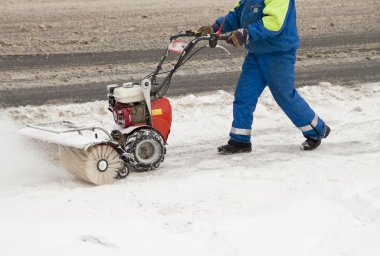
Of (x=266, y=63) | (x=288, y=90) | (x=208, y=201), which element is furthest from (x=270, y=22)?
(x=208, y=201)

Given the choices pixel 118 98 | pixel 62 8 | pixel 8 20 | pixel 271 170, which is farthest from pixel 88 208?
pixel 62 8

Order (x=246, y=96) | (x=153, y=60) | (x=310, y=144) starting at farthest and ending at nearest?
(x=153, y=60), (x=310, y=144), (x=246, y=96)

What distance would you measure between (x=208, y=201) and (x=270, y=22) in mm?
1743

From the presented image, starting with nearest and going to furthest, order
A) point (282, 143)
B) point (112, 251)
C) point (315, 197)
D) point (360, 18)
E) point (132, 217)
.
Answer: point (112, 251) → point (132, 217) → point (315, 197) → point (282, 143) → point (360, 18)

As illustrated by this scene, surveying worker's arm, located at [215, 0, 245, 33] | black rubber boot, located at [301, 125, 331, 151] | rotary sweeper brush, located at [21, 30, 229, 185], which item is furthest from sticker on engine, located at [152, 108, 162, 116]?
black rubber boot, located at [301, 125, 331, 151]

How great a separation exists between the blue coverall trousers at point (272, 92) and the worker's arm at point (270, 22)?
13.1 inches

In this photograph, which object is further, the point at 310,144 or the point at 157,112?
the point at 310,144

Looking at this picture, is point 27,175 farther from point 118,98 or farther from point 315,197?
point 315,197

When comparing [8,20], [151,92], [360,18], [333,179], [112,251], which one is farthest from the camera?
[360,18]

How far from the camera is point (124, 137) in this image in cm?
603

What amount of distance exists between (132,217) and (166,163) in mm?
1538

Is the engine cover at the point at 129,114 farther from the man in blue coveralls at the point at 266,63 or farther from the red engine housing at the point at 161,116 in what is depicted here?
the man in blue coveralls at the point at 266,63

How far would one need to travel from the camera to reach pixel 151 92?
20.1 feet

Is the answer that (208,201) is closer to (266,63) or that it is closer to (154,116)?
(154,116)
